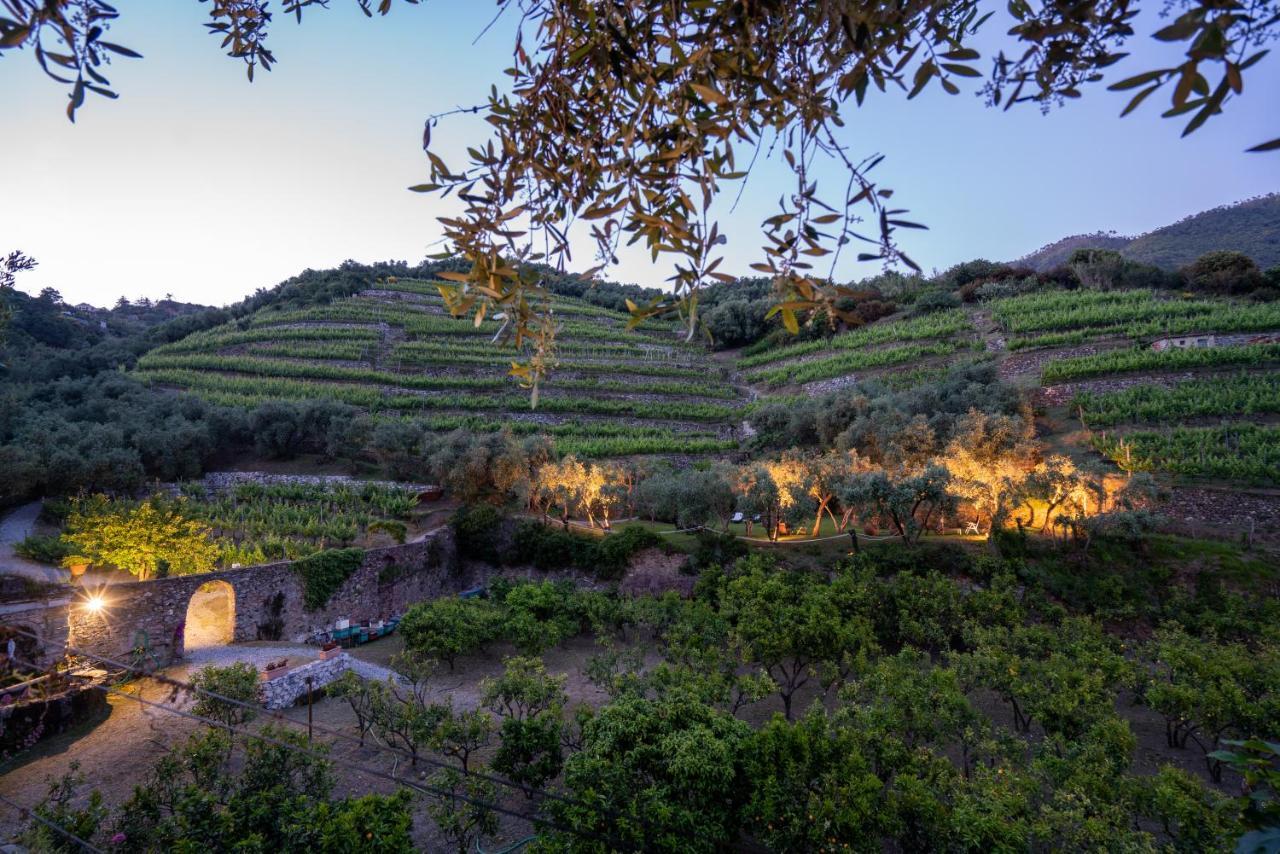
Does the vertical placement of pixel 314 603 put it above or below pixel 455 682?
above

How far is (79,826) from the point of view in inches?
284

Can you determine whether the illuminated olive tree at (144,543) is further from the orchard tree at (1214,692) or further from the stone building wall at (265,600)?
the orchard tree at (1214,692)

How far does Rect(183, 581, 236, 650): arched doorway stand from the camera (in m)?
16.4

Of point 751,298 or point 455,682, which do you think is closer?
point 455,682

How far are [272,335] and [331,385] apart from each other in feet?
35.9

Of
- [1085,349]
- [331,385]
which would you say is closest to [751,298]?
[1085,349]

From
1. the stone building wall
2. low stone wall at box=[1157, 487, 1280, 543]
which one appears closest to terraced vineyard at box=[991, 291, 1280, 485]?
low stone wall at box=[1157, 487, 1280, 543]

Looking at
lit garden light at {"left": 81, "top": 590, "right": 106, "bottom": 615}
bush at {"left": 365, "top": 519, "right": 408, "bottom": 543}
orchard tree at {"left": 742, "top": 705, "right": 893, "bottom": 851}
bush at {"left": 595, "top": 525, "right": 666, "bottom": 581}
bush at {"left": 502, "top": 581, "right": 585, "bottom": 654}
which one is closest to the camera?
orchard tree at {"left": 742, "top": 705, "right": 893, "bottom": 851}

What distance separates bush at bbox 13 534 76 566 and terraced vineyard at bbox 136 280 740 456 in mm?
16118

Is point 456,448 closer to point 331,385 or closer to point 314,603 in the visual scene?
point 314,603

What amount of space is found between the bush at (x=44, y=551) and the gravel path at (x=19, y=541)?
0.16 m

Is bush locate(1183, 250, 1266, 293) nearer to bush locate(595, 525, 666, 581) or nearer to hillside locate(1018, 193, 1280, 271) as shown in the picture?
hillside locate(1018, 193, 1280, 271)

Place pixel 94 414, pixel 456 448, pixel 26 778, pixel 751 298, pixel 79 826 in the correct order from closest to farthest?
pixel 79 826 < pixel 26 778 < pixel 456 448 < pixel 94 414 < pixel 751 298

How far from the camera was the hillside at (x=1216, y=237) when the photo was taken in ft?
165
